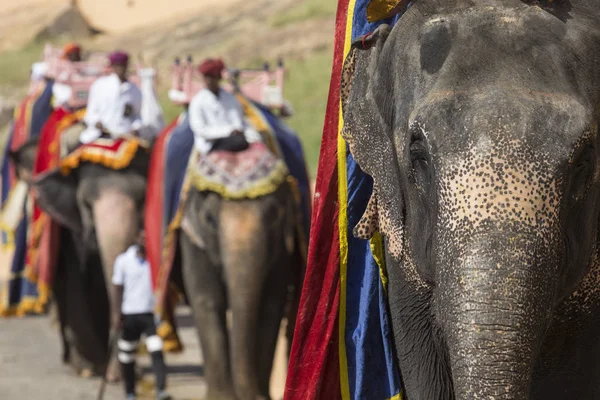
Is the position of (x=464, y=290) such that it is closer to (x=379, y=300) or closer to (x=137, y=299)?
(x=379, y=300)

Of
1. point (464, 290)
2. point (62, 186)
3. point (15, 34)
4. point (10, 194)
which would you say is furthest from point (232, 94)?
point (15, 34)

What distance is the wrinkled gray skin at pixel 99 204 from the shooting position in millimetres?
9336

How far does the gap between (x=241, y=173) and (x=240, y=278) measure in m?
0.58

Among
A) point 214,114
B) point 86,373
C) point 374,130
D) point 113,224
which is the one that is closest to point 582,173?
point 374,130

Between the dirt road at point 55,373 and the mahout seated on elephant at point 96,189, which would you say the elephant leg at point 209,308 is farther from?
the mahout seated on elephant at point 96,189

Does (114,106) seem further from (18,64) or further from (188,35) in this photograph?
(188,35)

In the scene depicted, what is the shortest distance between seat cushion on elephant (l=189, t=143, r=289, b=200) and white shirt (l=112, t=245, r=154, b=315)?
1.06 meters

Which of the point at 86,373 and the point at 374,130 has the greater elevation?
the point at 374,130

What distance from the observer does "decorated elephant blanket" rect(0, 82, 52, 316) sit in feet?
36.0

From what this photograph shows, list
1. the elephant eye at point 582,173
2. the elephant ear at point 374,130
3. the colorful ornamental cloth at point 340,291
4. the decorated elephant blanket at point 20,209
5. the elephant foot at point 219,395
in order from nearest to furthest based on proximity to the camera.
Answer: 1. the elephant eye at point 582,173
2. the elephant ear at point 374,130
3. the colorful ornamental cloth at point 340,291
4. the elephant foot at point 219,395
5. the decorated elephant blanket at point 20,209

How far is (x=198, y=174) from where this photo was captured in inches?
310

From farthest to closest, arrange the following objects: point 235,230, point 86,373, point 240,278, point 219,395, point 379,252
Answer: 1. point 86,373
2. point 219,395
3. point 235,230
4. point 240,278
5. point 379,252

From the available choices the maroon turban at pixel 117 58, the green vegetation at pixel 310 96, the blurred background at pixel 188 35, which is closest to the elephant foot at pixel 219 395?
the maroon turban at pixel 117 58

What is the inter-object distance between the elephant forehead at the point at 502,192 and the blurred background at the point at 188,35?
1433 centimetres
